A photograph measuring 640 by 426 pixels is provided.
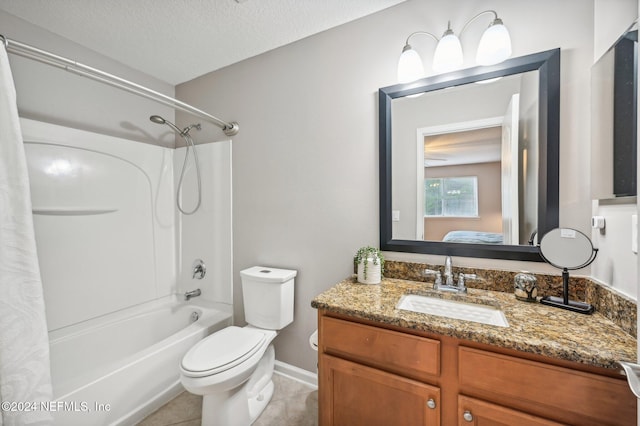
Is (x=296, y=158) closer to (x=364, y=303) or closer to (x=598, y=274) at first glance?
(x=364, y=303)

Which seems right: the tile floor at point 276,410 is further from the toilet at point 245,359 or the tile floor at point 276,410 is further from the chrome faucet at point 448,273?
the chrome faucet at point 448,273

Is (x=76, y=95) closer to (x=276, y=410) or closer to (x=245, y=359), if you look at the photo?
(x=245, y=359)

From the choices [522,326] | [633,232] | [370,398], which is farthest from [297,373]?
[633,232]

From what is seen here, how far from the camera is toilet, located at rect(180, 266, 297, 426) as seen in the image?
1.32 m

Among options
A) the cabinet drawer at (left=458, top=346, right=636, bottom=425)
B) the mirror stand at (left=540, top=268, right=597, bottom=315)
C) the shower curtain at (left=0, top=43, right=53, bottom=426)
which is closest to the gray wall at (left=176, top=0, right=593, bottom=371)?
the mirror stand at (left=540, top=268, right=597, bottom=315)

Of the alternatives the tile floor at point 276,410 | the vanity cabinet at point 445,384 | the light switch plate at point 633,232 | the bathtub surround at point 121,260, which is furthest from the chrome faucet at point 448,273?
the bathtub surround at point 121,260

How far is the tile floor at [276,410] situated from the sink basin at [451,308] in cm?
94

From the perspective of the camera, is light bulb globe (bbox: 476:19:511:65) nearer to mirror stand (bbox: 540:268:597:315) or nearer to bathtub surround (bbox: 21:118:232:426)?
mirror stand (bbox: 540:268:597:315)

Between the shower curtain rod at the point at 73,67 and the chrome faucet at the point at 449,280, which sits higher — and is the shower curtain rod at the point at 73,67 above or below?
above

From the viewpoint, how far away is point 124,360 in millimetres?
1492

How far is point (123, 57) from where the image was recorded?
2.04m

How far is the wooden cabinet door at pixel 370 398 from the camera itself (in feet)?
3.18

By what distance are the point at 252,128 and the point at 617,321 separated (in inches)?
85.5

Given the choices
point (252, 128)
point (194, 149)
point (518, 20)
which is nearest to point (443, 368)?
point (518, 20)
